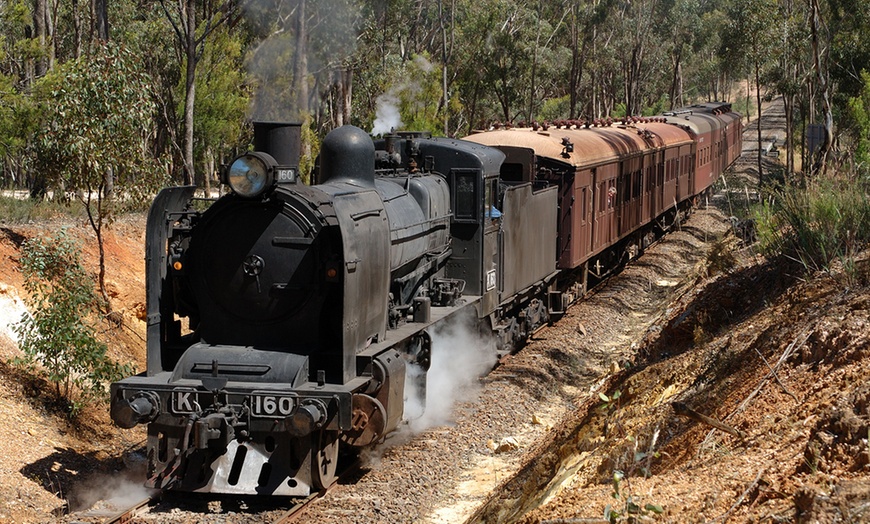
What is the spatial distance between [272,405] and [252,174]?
2.08 meters

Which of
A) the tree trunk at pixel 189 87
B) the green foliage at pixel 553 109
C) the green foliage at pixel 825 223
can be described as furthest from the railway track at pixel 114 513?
the green foliage at pixel 553 109

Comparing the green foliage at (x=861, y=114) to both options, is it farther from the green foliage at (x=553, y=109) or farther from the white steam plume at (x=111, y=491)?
the white steam plume at (x=111, y=491)

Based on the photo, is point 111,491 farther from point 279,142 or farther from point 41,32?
point 41,32

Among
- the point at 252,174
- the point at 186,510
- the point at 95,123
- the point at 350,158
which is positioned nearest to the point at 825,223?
the point at 350,158

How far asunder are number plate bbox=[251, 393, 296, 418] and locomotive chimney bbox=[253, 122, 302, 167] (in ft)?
7.23

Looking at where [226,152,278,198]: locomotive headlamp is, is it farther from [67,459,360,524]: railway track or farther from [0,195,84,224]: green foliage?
[0,195,84,224]: green foliage

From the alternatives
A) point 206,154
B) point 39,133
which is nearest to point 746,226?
point 39,133

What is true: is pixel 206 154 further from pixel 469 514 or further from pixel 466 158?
pixel 469 514

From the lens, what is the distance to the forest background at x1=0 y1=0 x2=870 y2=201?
1403cm

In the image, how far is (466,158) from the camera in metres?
12.5

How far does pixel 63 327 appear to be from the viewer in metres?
11.7

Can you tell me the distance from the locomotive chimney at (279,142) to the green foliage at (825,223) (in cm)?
534

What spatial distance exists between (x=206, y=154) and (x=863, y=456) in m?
34.6

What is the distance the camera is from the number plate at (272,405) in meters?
8.47
